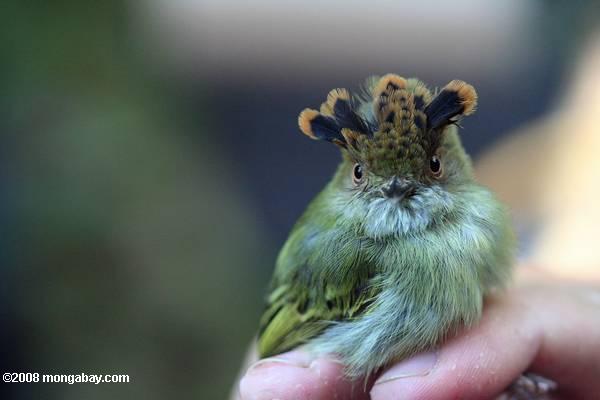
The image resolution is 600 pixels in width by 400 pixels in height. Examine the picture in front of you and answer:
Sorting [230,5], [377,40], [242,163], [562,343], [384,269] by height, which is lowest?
[562,343]

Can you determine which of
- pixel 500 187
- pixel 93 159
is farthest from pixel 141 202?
pixel 500 187

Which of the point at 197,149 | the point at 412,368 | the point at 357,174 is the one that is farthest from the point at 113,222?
the point at 412,368

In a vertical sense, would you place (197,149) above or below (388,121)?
above

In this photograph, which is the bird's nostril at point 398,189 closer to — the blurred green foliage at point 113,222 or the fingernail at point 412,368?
the fingernail at point 412,368

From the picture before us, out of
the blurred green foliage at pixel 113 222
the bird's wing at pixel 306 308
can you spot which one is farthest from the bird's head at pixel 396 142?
the blurred green foliage at pixel 113 222

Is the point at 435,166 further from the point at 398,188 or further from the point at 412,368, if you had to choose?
the point at 412,368

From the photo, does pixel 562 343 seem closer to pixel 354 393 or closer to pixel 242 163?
pixel 354 393

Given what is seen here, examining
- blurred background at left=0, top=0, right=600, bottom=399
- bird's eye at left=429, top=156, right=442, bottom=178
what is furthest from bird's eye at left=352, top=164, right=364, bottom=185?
blurred background at left=0, top=0, right=600, bottom=399
